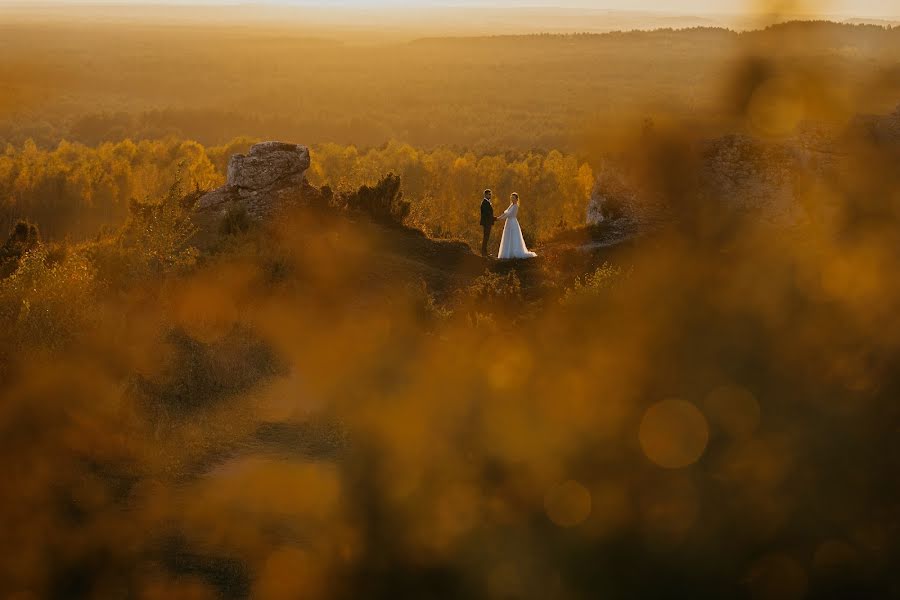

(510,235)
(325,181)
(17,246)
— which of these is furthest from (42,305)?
(325,181)

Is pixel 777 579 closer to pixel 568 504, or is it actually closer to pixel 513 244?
pixel 568 504

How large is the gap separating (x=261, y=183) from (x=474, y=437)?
16.9 meters

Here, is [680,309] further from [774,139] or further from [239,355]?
[774,139]

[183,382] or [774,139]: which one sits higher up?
[774,139]

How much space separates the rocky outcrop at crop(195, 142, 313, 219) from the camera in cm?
2495

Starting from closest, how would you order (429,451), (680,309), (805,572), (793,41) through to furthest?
1. (805,572)
2. (429,451)
3. (680,309)
4. (793,41)

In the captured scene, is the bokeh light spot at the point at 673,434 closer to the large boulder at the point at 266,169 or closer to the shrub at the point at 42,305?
the shrub at the point at 42,305

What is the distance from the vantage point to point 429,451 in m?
10.2

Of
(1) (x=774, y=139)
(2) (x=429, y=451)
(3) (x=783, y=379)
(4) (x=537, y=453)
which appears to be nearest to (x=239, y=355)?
(2) (x=429, y=451)

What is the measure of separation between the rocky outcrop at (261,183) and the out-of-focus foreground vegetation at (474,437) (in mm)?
7743

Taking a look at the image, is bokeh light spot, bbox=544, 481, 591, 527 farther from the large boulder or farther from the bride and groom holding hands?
the large boulder

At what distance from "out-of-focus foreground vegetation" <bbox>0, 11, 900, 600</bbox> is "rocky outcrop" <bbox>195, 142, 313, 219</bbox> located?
25.4 ft

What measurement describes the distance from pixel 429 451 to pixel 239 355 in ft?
20.5

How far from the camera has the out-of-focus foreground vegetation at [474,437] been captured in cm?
859
